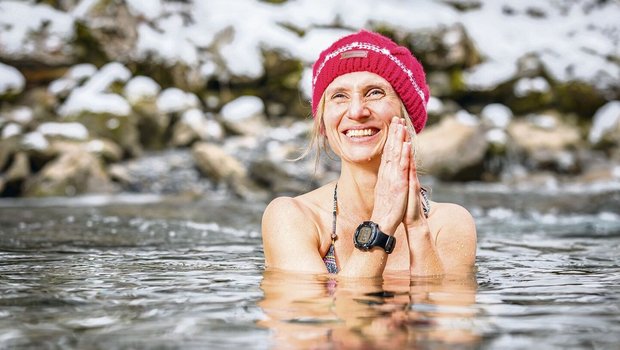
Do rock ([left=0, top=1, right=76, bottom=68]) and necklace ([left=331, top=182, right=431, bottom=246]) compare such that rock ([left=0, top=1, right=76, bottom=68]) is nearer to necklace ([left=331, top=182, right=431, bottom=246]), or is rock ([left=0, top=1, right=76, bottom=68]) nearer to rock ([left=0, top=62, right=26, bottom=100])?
rock ([left=0, top=62, right=26, bottom=100])

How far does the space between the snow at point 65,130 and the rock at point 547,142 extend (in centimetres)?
897

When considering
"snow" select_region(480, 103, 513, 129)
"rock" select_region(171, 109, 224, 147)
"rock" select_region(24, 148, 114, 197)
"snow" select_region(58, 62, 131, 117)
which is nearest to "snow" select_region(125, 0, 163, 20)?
"snow" select_region(58, 62, 131, 117)

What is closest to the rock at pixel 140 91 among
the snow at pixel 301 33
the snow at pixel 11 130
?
the snow at pixel 301 33

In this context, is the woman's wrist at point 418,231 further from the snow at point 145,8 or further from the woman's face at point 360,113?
the snow at point 145,8

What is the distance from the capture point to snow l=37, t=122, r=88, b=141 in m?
15.0

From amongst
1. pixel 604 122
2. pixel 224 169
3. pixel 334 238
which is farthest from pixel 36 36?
pixel 334 238

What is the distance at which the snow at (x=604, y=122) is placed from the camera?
741 inches

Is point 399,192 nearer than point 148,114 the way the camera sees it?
Yes

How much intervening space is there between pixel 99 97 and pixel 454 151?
25.4ft

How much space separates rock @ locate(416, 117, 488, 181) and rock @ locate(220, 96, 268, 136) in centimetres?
438

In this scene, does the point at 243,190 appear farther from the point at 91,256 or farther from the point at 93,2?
the point at 93,2

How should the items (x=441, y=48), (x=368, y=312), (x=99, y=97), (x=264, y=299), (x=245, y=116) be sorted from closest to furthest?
(x=368, y=312), (x=264, y=299), (x=99, y=97), (x=245, y=116), (x=441, y=48)

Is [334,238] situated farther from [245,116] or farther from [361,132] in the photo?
[245,116]

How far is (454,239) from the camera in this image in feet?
13.0
